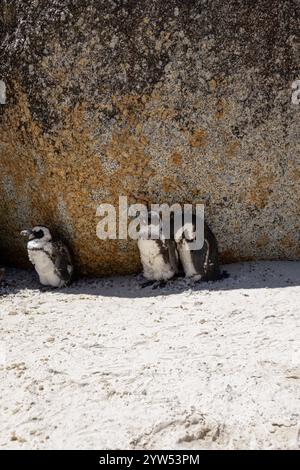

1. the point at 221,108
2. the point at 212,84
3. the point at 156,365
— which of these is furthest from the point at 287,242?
the point at 156,365

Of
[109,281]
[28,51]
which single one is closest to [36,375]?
[109,281]

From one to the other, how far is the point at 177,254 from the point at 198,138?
0.91 m

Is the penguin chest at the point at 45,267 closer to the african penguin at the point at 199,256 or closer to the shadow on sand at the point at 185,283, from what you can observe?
the shadow on sand at the point at 185,283

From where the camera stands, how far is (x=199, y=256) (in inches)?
170

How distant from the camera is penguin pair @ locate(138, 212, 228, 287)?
434 cm

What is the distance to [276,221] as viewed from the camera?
455 centimetres

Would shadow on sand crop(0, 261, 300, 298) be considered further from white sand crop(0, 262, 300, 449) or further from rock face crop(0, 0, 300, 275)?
rock face crop(0, 0, 300, 275)

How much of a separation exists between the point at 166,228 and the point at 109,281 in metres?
0.70

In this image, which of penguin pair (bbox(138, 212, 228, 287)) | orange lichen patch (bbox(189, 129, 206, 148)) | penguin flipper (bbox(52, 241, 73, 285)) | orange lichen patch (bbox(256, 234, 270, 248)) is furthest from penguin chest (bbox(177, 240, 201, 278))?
penguin flipper (bbox(52, 241, 73, 285))

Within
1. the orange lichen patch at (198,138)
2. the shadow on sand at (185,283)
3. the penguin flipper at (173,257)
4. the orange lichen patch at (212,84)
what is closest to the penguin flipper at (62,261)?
the shadow on sand at (185,283)

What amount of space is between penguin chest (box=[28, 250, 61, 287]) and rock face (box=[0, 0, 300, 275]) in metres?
0.40

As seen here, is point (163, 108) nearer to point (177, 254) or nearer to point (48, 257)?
point (177, 254)
